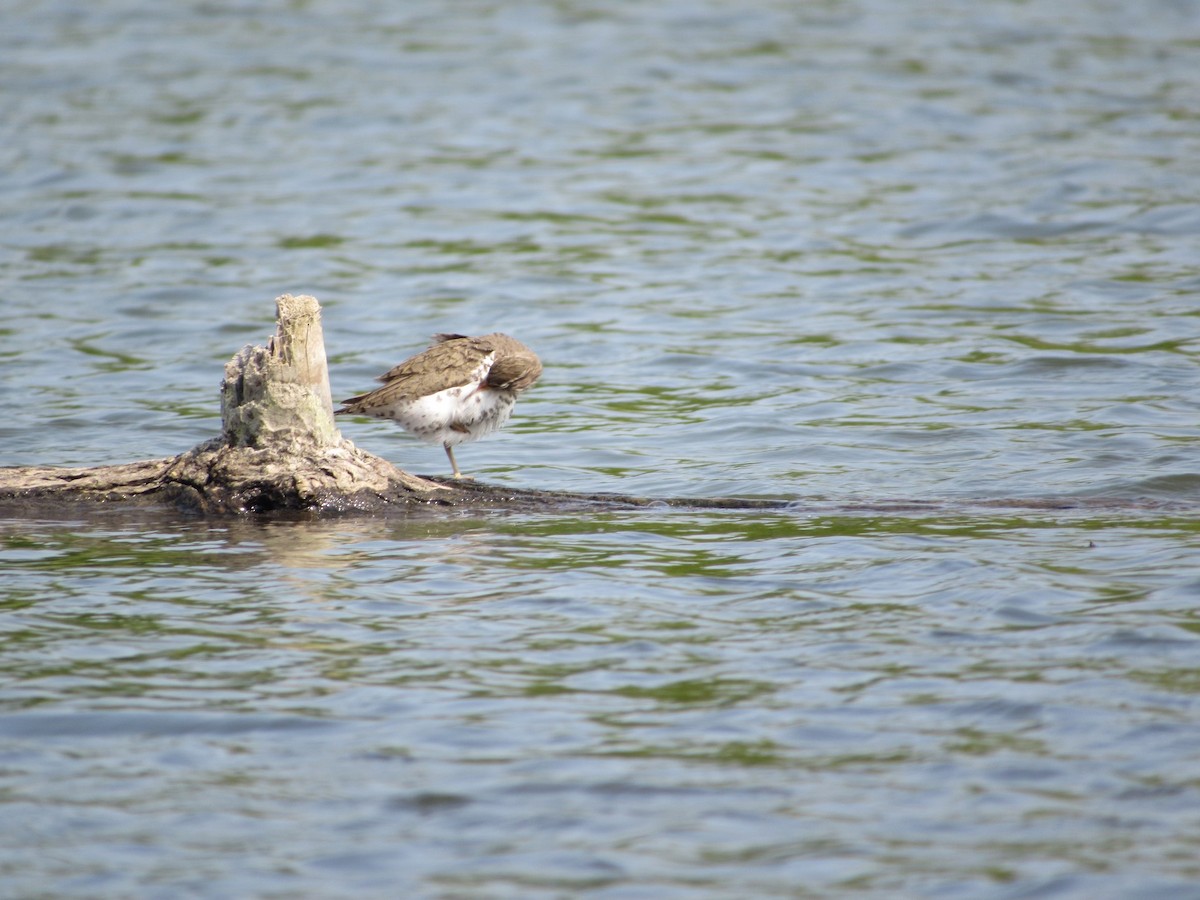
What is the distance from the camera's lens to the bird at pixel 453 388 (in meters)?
8.97

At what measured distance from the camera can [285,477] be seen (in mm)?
8289

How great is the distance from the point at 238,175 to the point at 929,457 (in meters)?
12.3

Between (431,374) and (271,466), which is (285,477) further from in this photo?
(431,374)

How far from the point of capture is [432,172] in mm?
20516

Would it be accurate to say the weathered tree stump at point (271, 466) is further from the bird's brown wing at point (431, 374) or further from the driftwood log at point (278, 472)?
the bird's brown wing at point (431, 374)

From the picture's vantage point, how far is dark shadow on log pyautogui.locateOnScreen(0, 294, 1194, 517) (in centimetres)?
815

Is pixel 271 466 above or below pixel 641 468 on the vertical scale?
above

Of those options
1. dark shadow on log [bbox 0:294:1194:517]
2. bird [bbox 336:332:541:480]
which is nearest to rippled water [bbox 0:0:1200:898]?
dark shadow on log [bbox 0:294:1194:517]

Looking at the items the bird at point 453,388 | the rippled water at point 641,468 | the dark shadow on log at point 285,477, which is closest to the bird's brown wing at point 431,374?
the bird at point 453,388

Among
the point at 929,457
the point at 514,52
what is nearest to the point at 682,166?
the point at 514,52

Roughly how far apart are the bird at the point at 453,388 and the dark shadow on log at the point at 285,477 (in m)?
0.47

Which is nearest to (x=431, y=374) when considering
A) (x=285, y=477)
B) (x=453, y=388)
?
(x=453, y=388)

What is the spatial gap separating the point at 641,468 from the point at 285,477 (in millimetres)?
2997

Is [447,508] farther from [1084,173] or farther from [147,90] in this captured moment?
[147,90]
